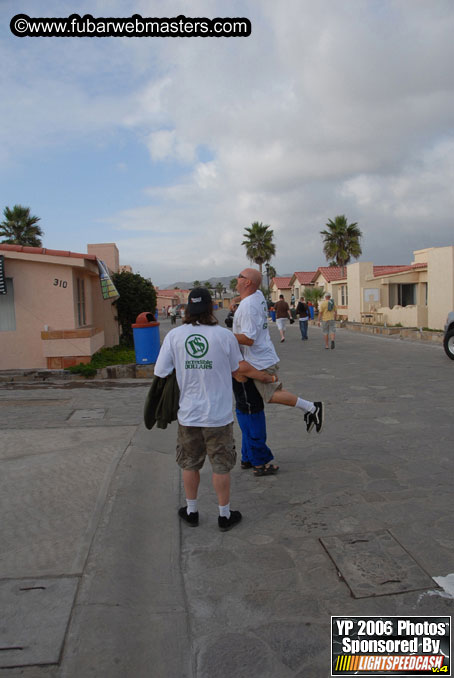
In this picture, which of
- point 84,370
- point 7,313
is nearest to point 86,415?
point 84,370

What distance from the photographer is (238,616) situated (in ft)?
9.00

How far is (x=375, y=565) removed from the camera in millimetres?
3164

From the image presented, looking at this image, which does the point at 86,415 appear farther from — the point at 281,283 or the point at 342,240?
the point at 281,283

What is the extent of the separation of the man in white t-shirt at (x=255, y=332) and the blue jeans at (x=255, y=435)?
21 cm

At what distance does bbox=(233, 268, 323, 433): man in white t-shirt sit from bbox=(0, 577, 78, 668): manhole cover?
229 centimetres

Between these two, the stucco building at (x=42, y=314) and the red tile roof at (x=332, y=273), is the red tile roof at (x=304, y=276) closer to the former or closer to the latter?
the red tile roof at (x=332, y=273)

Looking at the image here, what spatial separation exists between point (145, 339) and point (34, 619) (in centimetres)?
877

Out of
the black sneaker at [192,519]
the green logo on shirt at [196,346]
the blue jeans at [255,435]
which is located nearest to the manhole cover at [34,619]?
the black sneaker at [192,519]

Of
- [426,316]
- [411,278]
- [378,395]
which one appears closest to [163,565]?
[378,395]

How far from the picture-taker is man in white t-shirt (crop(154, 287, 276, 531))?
3.57m

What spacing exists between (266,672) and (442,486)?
2637mm

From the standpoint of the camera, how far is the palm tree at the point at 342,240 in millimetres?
46125

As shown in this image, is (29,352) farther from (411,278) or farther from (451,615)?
(411,278)

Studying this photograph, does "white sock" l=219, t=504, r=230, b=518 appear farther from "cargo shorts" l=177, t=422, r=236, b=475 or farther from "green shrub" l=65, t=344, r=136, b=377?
"green shrub" l=65, t=344, r=136, b=377
